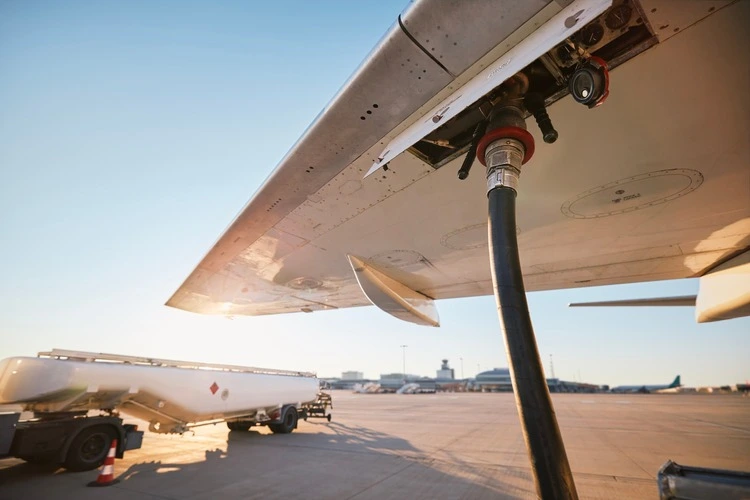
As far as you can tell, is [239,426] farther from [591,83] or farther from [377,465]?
[591,83]

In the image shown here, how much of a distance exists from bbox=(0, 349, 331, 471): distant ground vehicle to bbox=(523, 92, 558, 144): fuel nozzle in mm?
8142

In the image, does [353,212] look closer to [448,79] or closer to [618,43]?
[448,79]

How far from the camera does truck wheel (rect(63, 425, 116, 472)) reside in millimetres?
6117

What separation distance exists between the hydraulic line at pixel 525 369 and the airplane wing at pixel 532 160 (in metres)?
0.91

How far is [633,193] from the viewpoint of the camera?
3.89 meters

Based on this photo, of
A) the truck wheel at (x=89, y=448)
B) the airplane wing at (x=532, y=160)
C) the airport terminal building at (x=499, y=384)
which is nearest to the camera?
the airplane wing at (x=532, y=160)

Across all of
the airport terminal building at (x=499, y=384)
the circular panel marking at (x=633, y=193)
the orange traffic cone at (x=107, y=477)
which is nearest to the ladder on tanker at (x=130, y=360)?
the orange traffic cone at (x=107, y=477)

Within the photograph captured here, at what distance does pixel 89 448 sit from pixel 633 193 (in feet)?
33.6

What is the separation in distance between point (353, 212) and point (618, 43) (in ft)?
10.3

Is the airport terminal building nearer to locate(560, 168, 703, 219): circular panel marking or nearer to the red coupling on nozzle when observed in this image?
locate(560, 168, 703, 219): circular panel marking

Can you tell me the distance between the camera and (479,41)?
2.26m

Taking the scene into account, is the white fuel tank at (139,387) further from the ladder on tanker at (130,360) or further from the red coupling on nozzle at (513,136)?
the red coupling on nozzle at (513,136)

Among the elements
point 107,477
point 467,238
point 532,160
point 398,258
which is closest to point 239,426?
point 107,477

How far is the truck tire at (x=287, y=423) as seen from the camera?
1052 centimetres
